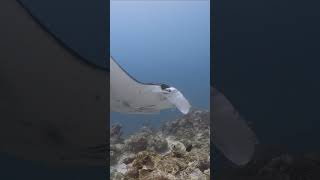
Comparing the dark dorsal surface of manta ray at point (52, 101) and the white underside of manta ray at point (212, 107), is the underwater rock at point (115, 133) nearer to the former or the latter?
the white underside of manta ray at point (212, 107)

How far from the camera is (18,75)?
1.95 metres

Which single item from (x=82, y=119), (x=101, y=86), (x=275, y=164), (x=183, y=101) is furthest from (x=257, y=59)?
(x=183, y=101)

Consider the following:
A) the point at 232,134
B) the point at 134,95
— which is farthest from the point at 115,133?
the point at 232,134

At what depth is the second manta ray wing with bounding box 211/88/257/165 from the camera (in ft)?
8.48

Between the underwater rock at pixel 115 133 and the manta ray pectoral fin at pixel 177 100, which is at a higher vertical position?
the manta ray pectoral fin at pixel 177 100

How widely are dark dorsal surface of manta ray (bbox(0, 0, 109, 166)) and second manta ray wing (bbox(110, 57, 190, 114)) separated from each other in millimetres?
1027

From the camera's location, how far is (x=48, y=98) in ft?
6.54

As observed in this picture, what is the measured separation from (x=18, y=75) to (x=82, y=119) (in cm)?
44

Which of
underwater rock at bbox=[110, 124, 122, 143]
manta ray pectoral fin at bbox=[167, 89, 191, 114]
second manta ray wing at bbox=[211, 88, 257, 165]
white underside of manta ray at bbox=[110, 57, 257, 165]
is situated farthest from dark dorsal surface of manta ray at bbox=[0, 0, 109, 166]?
underwater rock at bbox=[110, 124, 122, 143]

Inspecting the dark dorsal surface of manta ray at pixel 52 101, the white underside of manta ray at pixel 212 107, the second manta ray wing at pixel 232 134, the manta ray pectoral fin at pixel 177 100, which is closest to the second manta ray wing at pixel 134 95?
the white underside of manta ray at pixel 212 107

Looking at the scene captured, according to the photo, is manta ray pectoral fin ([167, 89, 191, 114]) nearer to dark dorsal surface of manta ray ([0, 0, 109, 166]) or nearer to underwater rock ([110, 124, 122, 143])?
dark dorsal surface of manta ray ([0, 0, 109, 166])

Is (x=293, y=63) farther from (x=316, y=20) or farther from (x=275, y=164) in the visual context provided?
(x=275, y=164)

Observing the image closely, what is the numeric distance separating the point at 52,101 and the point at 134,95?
129cm

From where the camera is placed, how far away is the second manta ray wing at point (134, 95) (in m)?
3.13
